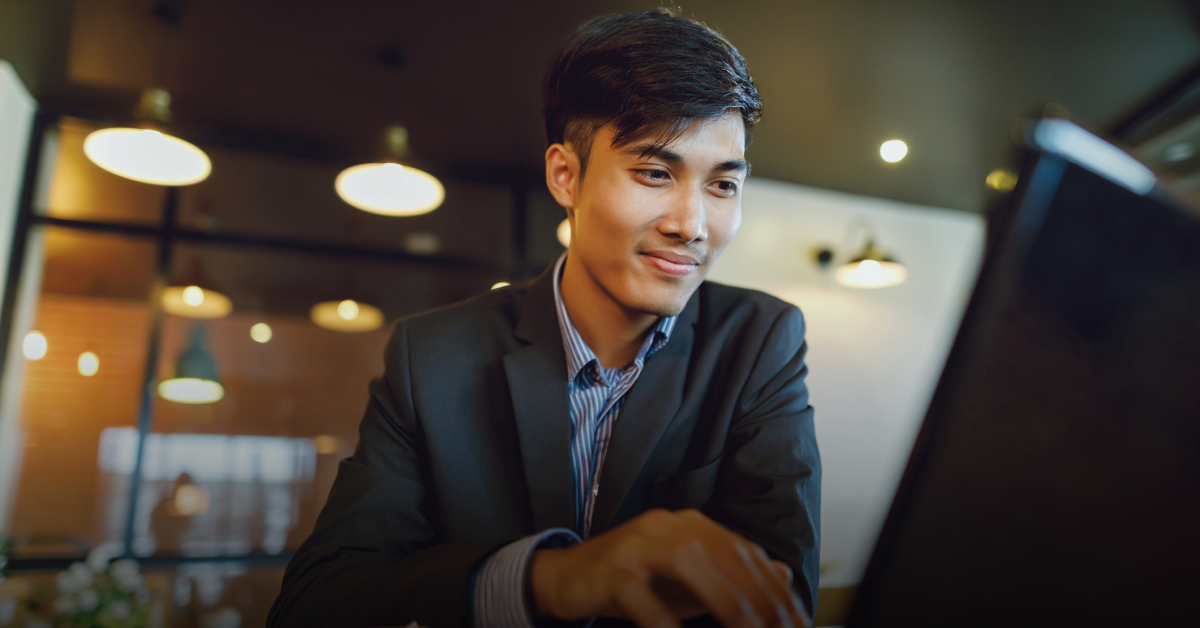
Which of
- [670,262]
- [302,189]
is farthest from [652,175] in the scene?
[302,189]

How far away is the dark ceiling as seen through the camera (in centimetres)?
335

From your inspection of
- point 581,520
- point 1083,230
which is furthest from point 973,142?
point 1083,230

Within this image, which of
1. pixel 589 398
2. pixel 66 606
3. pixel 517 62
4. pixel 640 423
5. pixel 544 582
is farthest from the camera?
pixel 517 62

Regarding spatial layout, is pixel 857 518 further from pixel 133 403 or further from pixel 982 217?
pixel 133 403

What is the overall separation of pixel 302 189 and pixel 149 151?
1.51 meters

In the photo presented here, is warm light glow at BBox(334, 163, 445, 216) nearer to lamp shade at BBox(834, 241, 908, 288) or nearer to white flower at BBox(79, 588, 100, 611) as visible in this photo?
white flower at BBox(79, 588, 100, 611)

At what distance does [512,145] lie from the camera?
4789mm

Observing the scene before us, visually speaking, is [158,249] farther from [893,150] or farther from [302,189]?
[893,150]

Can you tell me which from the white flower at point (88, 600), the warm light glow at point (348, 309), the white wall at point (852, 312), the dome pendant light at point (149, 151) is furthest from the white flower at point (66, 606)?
the white wall at point (852, 312)

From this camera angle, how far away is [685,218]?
3.77 ft

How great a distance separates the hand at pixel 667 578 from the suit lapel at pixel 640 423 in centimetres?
39

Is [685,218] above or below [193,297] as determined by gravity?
below

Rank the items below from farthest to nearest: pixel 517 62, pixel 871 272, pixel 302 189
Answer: pixel 871 272 < pixel 302 189 < pixel 517 62

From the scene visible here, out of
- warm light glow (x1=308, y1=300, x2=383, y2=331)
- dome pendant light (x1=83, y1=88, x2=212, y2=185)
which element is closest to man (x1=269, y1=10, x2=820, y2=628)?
dome pendant light (x1=83, y1=88, x2=212, y2=185)
